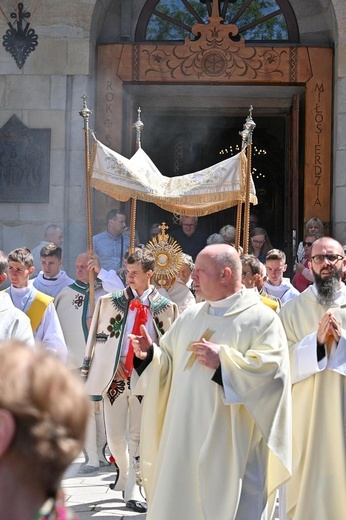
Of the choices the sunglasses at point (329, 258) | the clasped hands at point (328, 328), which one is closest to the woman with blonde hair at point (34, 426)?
the clasped hands at point (328, 328)

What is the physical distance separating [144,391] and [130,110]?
8.15 metres

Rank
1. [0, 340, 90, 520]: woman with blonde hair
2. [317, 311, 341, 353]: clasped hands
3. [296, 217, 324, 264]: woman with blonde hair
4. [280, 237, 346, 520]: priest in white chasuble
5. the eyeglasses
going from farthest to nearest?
[296, 217, 324, 264]: woman with blonde hair
the eyeglasses
[280, 237, 346, 520]: priest in white chasuble
[317, 311, 341, 353]: clasped hands
[0, 340, 90, 520]: woman with blonde hair

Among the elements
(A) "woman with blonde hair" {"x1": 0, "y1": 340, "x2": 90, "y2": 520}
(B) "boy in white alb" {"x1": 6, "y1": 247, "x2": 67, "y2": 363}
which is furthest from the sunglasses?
(A) "woman with blonde hair" {"x1": 0, "y1": 340, "x2": 90, "y2": 520}

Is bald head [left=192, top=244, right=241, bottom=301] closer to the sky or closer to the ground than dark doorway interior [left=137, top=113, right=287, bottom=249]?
closer to the ground

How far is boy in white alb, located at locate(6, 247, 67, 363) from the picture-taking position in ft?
24.4

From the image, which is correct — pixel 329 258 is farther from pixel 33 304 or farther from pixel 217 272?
pixel 33 304

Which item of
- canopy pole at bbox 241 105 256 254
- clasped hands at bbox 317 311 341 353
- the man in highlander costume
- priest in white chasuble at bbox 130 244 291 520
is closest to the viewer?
priest in white chasuble at bbox 130 244 291 520

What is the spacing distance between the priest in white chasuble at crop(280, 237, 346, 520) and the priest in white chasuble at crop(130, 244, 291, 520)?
2.38 feet

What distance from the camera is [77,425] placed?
1.79 metres

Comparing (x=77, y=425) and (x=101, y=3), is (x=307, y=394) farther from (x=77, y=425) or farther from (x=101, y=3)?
(x=101, y=3)

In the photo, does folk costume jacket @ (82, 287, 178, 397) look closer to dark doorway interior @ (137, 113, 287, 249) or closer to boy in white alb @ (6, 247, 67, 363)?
boy in white alb @ (6, 247, 67, 363)

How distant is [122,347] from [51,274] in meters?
2.22

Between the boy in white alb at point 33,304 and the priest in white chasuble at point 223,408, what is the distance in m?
2.16

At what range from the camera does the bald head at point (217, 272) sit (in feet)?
17.2
